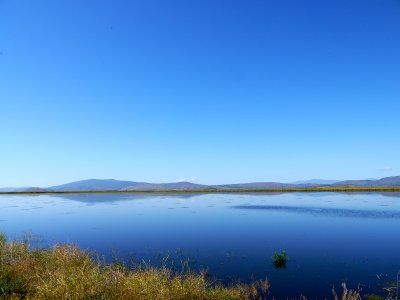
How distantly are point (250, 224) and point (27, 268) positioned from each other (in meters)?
31.7

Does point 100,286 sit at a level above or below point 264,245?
above

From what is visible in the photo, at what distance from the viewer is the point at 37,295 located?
1364 cm

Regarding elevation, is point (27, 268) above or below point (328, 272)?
above

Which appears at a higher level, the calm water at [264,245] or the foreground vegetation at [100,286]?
the foreground vegetation at [100,286]

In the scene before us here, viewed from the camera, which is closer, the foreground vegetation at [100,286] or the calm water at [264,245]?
the foreground vegetation at [100,286]

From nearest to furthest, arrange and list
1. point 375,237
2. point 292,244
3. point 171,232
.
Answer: point 292,244 → point 375,237 → point 171,232

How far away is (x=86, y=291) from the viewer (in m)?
13.6

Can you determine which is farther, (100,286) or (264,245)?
(264,245)

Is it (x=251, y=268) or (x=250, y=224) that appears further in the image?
(x=250, y=224)

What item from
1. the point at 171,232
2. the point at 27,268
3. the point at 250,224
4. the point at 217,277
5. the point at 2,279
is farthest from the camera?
the point at 250,224

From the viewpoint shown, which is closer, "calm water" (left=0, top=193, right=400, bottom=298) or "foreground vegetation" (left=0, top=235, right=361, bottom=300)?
"foreground vegetation" (left=0, top=235, right=361, bottom=300)

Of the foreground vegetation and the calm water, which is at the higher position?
the foreground vegetation

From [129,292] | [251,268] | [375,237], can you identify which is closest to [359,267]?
[251,268]

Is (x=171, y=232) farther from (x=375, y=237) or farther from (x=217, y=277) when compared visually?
(x=375, y=237)
